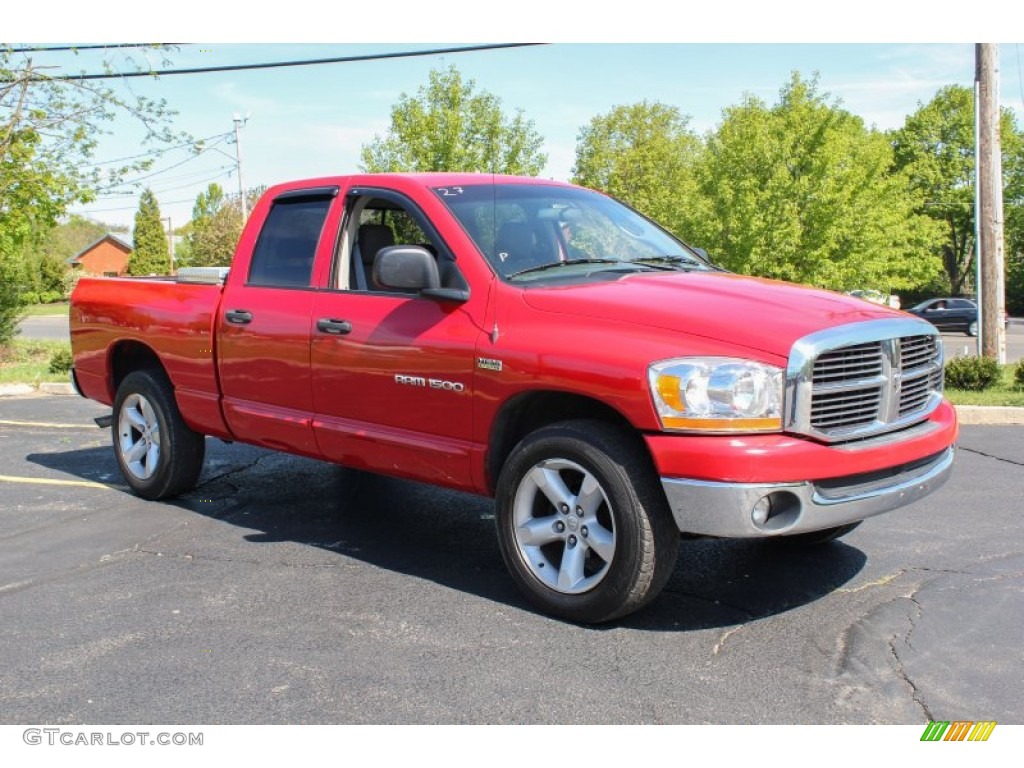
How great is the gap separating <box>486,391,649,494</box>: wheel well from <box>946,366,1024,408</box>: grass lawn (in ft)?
24.3

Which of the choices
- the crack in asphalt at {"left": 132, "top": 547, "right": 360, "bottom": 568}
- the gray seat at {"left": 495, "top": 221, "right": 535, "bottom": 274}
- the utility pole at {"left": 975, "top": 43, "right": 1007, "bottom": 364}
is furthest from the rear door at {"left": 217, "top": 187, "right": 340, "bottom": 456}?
the utility pole at {"left": 975, "top": 43, "right": 1007, "bottom": 364}

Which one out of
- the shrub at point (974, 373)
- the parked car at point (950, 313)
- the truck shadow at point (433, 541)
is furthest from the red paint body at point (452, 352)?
the parked car at point (950, 313)

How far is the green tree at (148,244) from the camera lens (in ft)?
246

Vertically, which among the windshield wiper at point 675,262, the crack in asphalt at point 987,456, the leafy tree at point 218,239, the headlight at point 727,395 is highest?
the leafy tree at point 218,239

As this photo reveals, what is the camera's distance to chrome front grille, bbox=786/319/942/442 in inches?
159

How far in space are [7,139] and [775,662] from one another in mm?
16822

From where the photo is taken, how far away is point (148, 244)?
249ft

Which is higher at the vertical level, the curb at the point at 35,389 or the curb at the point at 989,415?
the curb at the point at 35,389

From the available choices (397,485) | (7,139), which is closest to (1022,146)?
(7,139)

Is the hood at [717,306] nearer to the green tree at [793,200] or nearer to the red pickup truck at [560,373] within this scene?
the red pickup truck at [560,373]

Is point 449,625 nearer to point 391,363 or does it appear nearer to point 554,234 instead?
point 391,363

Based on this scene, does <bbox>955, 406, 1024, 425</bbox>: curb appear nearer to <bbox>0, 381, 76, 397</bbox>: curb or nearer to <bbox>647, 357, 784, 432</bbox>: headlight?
<bbox>647, 357, 784, 432</bbox>: headlight

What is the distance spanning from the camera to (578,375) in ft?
14.2

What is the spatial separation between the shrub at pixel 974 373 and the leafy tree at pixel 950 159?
181ft
